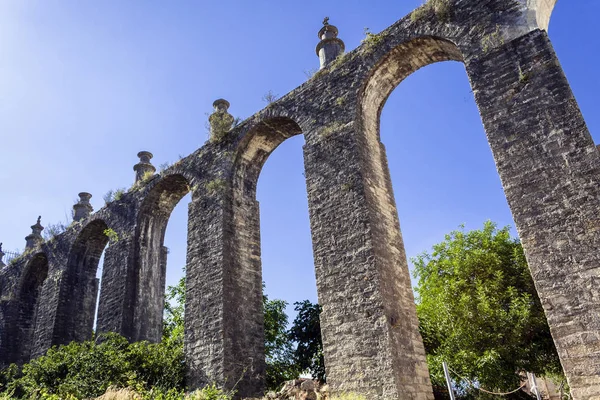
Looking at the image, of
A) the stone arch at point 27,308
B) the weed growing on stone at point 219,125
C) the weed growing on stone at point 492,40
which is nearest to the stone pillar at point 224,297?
the weed growing on stone at point 219,125

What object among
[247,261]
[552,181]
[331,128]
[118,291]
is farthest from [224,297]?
[552,181]

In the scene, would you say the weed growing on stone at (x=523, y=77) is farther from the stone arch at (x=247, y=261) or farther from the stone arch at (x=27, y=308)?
the stone arch at (x=27, y=308)

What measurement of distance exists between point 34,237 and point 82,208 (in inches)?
128

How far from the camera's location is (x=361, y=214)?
27.3ft

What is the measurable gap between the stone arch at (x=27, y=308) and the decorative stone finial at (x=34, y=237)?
0.90 metres

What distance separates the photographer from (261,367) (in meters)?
10.1

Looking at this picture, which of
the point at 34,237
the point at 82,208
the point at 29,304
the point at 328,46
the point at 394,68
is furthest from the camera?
the point at 34,237

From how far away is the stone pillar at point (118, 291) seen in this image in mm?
12148

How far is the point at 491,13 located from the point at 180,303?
16.3 m

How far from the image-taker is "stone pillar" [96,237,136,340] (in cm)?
1215

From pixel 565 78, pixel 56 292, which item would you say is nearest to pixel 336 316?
pixel 565 78

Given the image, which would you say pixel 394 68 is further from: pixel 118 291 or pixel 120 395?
pixel 118 291

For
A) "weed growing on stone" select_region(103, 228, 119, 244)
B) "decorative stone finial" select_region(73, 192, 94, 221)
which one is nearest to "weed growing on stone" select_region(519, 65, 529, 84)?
"weed growing on stone" select_region(103, 228, 119, 244)

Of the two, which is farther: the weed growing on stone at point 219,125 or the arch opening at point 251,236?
the weed growing on stone at point 219,125
